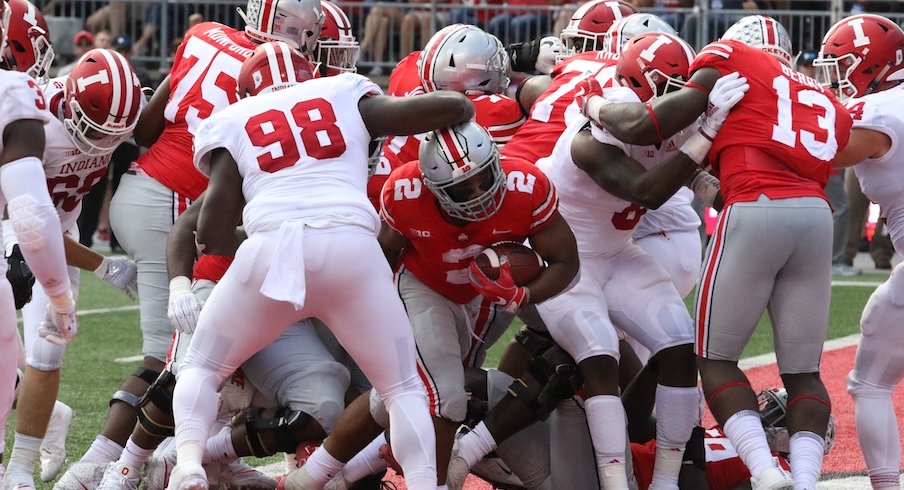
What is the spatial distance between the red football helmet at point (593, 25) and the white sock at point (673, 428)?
1946 mm

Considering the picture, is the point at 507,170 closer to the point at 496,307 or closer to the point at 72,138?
the point at 496,307

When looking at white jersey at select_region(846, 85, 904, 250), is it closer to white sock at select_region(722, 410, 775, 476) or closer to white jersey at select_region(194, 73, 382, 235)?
white sock at select_region(722, 410, 775, 476)

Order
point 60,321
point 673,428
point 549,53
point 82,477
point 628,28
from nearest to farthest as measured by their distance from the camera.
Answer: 1. point 60,321
2. point 673,428
3. point 82,477
4. point 628,28
5. point 549,53

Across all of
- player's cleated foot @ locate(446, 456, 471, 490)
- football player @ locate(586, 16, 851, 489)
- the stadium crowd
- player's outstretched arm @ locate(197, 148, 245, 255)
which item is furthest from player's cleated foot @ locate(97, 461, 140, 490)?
football player @ locate(586, 16, 851, 489)

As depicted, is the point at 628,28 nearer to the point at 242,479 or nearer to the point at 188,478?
the point at 242,479

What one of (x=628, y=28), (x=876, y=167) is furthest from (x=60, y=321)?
(x=876, y=167)

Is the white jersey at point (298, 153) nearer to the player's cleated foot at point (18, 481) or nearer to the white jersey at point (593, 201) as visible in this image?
the white jersey at point (593, 201)

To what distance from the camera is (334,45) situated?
20.5 feet

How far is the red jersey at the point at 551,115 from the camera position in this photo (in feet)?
17.8

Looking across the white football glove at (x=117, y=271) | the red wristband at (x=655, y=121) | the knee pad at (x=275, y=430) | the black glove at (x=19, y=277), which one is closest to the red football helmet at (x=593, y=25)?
the red wristband at (x=655, y=121)

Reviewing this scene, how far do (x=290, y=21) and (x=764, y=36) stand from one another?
6.30ft

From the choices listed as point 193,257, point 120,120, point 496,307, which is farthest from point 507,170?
point 120,120

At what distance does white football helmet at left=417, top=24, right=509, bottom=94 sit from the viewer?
17.9 feet

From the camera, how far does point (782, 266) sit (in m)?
4.61
